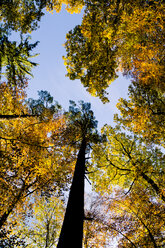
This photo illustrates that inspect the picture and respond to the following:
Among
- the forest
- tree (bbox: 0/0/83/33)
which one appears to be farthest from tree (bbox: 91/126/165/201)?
tree (bbox: 0/0/83/33)

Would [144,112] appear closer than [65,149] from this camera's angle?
Yes

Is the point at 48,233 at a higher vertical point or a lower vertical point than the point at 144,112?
lower

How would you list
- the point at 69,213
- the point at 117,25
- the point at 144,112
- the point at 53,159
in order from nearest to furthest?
the point at 69,213 → the point at 117,25 → the point at 144,112 → the point at 53,159

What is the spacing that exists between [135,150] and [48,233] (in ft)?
36.6

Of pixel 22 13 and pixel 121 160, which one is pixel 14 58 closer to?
pixel 22 13

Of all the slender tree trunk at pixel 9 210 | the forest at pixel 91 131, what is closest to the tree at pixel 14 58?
the forest at pixel 91 131

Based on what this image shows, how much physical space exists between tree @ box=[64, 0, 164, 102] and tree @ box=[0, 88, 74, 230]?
14.7 feet

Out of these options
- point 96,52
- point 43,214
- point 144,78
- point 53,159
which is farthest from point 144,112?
point 43,214

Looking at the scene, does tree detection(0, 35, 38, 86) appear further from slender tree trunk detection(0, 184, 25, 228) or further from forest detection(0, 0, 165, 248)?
slender tree trunk detection(0, 184, 25, 228)

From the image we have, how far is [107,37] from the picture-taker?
5.85 metres

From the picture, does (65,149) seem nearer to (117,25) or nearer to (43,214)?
(43,214)

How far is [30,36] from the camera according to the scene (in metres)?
6.76

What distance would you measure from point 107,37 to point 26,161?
29.0 feet

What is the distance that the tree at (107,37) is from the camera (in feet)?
18.3
